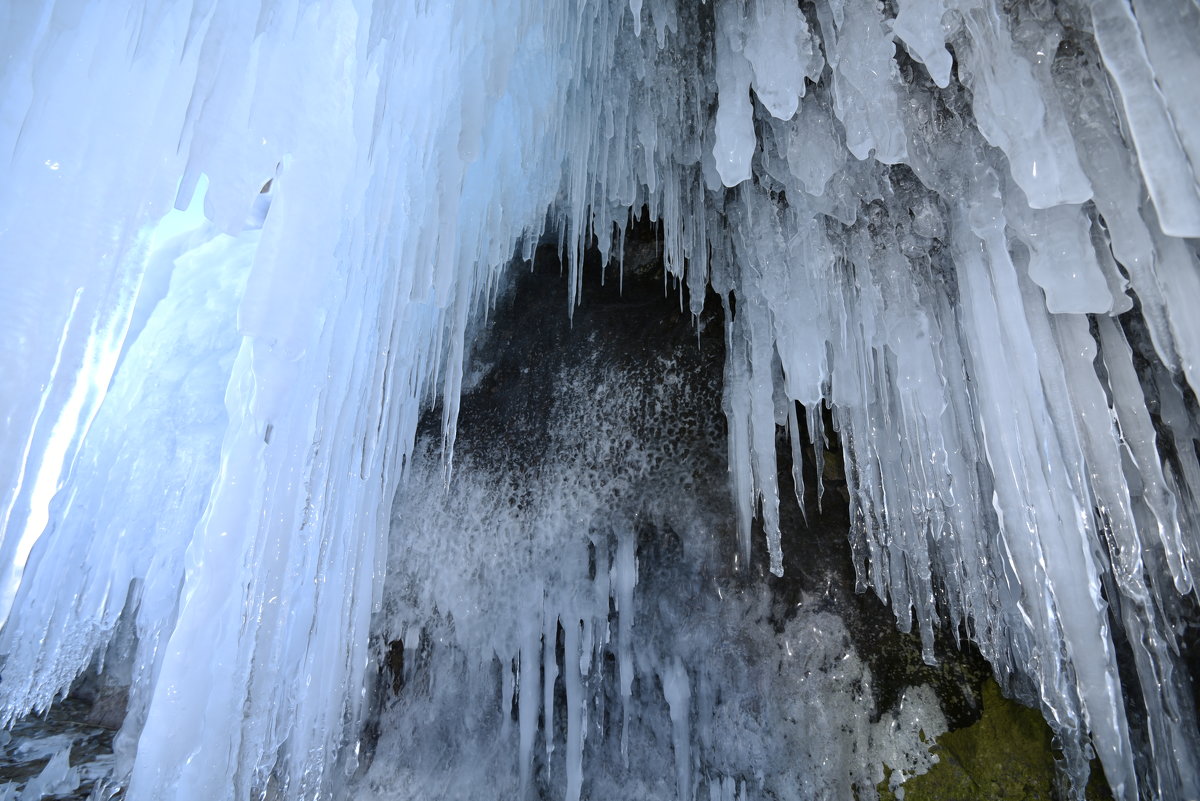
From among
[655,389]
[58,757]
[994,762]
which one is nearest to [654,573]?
[655,389]

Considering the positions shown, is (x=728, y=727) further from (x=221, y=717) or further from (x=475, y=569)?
(x=221, y=717)

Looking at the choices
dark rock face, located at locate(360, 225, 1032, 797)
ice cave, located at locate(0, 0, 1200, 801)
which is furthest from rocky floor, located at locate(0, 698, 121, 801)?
dark rock face, located at locate(360, 225, 1032, 797)

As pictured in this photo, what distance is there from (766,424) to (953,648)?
1.44 m

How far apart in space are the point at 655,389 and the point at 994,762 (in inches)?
105

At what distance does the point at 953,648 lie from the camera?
321cm

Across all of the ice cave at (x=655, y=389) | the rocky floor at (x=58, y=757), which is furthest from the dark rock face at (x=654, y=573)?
the rocky floor at (x=58, y=757)

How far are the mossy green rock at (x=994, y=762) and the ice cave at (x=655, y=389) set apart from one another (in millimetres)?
17

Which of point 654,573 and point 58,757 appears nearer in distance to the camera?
point 654,573

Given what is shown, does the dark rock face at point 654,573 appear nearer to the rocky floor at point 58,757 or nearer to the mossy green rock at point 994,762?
the mossy green rock at point 994,762

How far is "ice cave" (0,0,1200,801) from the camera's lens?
1.98 m

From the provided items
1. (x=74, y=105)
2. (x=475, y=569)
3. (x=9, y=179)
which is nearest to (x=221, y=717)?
(x=475, y=569)

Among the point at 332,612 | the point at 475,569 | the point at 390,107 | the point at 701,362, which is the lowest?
the point at 332,612

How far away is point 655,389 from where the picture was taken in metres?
4.36

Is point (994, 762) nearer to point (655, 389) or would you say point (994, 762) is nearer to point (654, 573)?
point (654, 573)
